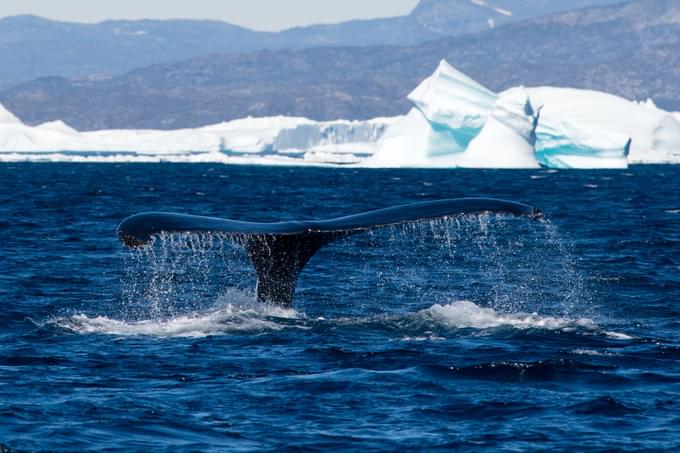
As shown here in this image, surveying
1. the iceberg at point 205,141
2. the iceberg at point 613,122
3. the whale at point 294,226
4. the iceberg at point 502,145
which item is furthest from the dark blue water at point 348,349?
the iceberg at point 205,141

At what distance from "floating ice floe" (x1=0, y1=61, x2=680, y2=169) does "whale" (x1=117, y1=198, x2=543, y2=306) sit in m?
45.2

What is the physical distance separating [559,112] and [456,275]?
2305 inches

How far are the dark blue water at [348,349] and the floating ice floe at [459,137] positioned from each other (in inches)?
1403

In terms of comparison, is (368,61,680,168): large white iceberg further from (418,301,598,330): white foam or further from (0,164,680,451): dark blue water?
(418,301,598,330): white foam

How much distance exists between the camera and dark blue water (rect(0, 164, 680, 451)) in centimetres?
848

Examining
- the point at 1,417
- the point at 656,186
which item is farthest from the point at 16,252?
the point at 656,186

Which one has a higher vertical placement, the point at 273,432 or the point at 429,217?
the point at 429,217

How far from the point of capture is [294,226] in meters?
10.9

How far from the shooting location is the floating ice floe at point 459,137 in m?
58.9

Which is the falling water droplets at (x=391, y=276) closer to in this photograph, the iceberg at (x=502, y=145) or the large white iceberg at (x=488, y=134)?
the large white iceberg at (x=488, y=134)

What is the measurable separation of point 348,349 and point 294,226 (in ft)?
3.80

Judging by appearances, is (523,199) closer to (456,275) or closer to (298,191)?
(298,191)

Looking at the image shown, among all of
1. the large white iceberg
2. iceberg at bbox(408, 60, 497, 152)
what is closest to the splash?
iceberg at bbox(408, 60, 497, 152)

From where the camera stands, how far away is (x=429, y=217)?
10.4m
